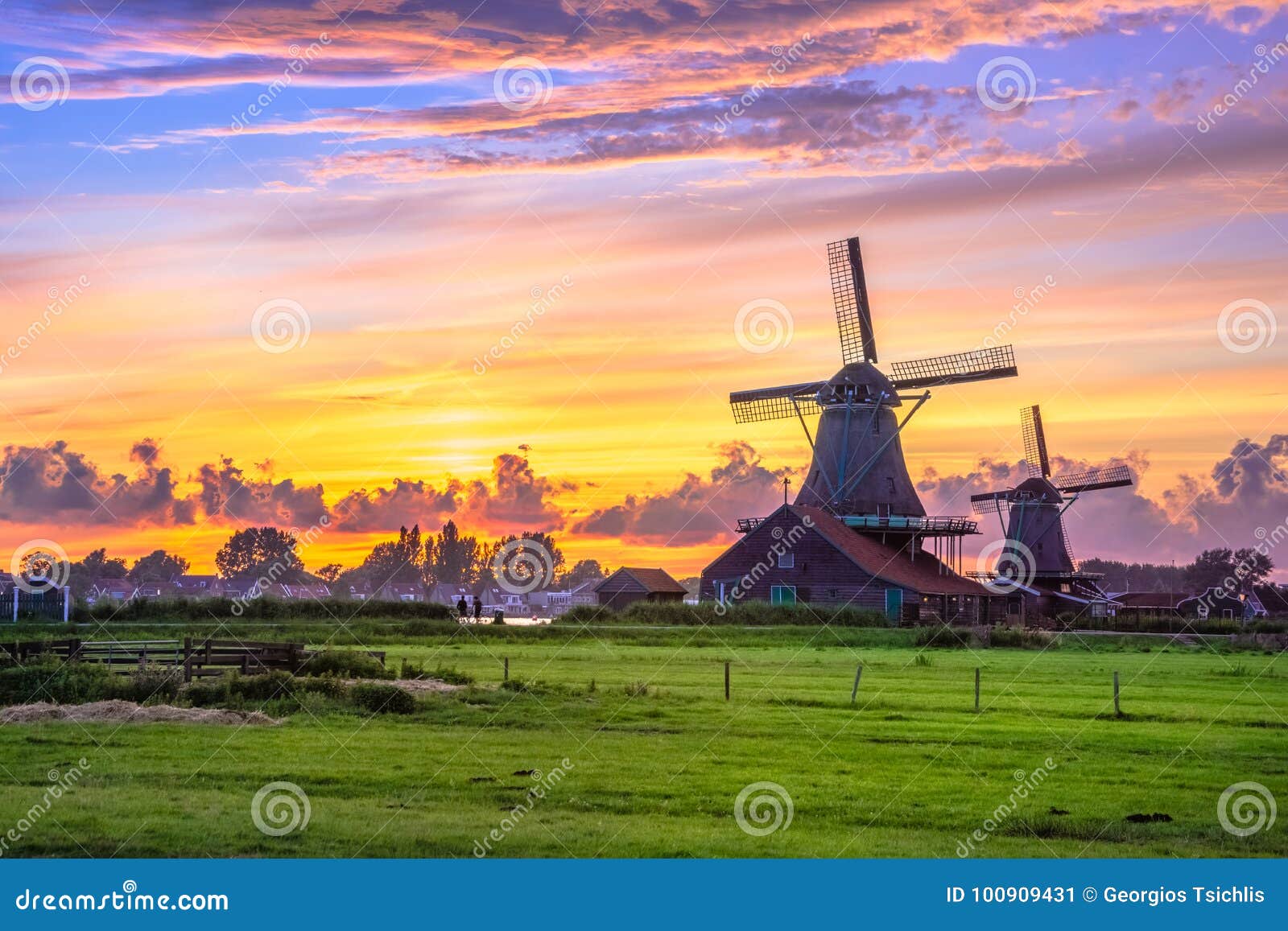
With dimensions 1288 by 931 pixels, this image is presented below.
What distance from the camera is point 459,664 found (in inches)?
1795

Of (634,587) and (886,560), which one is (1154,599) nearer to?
(634,587)

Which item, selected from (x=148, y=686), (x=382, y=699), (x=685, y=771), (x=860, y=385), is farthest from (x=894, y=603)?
(x=685, y=771)

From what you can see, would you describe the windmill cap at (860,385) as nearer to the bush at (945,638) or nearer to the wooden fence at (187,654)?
the bush at (945,638)

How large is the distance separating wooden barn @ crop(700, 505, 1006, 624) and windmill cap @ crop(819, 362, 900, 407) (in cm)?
767

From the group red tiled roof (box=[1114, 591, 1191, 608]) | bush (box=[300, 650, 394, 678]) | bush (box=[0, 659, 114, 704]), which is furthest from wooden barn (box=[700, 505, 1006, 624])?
red tiled roof (box=[1114, 591, 1191, 608])

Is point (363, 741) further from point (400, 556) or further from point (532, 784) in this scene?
point (400, 556)

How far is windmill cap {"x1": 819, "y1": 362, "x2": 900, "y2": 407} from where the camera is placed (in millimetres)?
78250

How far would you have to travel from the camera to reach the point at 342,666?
36.0 metres

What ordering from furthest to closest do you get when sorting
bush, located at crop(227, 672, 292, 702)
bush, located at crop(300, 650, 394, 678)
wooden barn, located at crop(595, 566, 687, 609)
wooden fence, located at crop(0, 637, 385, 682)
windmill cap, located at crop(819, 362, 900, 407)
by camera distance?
wooden barn, located at crop(595, 566, 687, 609)
windmill cap, located at crop(819, 362, 900, 407)
bush, located at crop(300, 650, 394, 678)
wooden fence, located at crop(0, 637, 385, 682)
bush, located at crop(227, 672, 292, 702)

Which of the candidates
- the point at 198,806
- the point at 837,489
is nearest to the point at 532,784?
the point at 198,806

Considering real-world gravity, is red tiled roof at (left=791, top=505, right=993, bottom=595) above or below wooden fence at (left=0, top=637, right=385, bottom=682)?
above

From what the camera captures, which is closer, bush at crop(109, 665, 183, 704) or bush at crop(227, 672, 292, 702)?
bush at crop(109, 665, 183, 704)

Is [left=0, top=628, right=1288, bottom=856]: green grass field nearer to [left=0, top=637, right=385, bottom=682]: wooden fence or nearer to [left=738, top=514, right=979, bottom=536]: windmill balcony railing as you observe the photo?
[left=0, top=637, right=385, bottom=682]: wooden fence

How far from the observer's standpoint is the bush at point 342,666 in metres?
35.3
